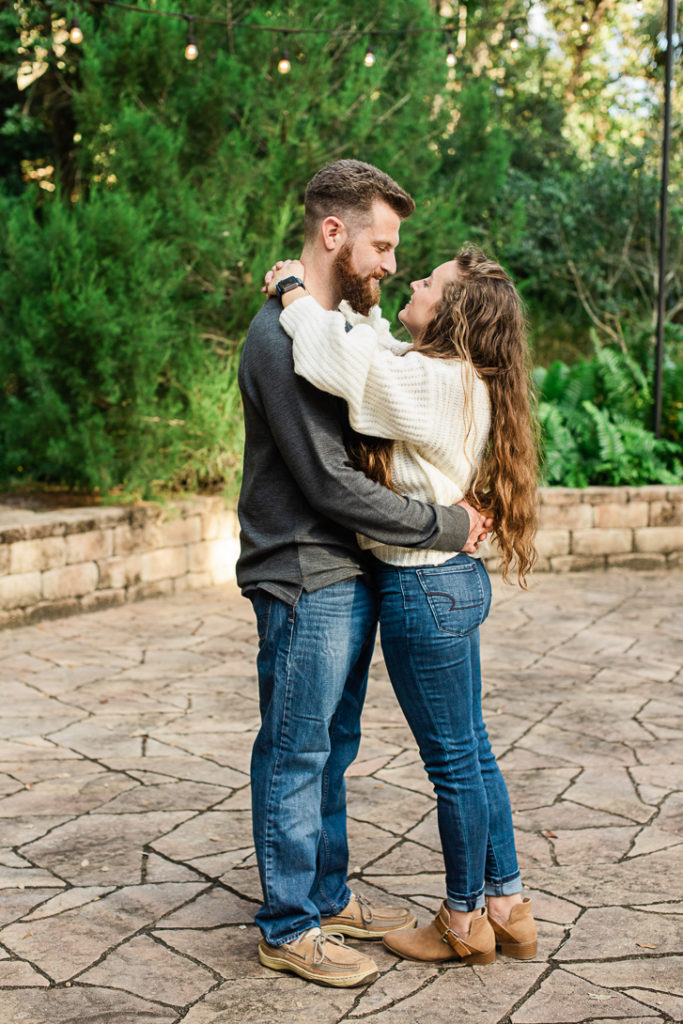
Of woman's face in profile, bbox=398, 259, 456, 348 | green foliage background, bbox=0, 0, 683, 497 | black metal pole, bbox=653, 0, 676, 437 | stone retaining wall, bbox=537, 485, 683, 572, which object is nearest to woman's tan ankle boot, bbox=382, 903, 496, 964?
woman's face in profile, bbox=398, 259, 456, 348

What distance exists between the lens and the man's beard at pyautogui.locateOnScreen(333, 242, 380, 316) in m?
2.51

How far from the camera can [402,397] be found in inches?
91.5

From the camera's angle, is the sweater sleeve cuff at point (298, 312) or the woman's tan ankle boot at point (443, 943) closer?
the sweater sleeve cuff at point (298, 312)

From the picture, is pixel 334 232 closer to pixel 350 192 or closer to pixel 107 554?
pixel 350 192

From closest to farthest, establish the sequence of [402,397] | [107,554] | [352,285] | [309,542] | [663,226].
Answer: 1. [402,397]
2. [309,542]
3. [352,285]
4. [107,554]
5. [663,226]

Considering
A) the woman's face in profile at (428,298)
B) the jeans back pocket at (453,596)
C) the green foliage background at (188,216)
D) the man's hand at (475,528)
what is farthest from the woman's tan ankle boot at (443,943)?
the green foliage background at (188,216)

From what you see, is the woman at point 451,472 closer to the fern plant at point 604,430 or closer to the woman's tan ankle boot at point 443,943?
the woman's tan ankle boot at point 443,943

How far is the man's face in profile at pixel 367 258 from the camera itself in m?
2.49

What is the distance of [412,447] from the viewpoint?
2.44 m

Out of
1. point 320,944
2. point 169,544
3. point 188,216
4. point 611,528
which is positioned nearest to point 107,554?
point 169,544

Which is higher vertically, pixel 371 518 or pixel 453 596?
pixel 371 518

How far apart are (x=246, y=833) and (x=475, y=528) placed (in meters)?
1.56

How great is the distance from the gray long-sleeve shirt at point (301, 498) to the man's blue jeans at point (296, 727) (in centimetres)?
6

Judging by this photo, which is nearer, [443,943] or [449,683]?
[449,683]
